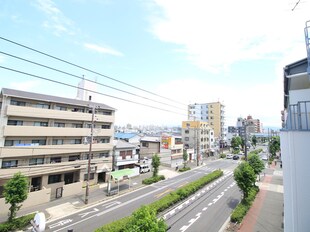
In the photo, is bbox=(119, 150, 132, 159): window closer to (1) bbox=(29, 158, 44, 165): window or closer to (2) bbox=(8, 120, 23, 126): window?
(1) bbox=(29, 158, 44, 165): window

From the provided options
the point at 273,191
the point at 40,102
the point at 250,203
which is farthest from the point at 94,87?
the point at 273,191

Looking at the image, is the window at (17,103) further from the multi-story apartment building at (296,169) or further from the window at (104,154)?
the multi-story apartment building at (296,169)

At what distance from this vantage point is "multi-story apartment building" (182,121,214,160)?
59344mm

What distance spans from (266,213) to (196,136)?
41.4 m

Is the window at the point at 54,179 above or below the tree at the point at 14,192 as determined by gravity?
below

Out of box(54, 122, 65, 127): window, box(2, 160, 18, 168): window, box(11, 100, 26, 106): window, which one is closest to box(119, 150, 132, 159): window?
box(54, 122, 65, 127): window

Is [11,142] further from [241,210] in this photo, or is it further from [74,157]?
[241,210]

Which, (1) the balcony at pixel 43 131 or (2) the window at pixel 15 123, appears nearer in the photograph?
(1) the balcony at pixel 43 131

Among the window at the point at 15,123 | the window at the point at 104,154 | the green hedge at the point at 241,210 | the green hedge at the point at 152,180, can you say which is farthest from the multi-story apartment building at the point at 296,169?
the window at the point at 104,154

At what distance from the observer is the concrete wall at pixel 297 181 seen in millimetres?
7062

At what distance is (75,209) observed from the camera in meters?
20.3

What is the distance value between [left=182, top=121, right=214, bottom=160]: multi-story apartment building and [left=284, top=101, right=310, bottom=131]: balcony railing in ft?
162

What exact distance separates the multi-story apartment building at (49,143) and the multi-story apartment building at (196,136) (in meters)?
34.1

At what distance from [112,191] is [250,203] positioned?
17.4 m
